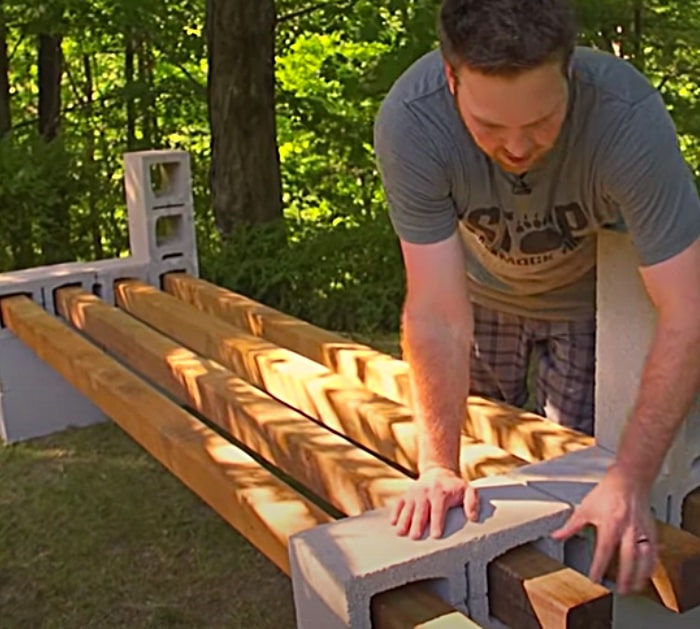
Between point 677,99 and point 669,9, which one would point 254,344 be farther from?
point 669,9

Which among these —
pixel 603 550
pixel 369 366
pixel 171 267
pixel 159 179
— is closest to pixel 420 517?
pixel 603 550

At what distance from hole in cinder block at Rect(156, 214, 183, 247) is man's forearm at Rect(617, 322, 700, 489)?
3.22 metres

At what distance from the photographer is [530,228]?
2164 mm

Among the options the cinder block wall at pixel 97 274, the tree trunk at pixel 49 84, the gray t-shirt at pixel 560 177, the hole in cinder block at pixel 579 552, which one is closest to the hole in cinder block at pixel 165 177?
the cinder block wall at pixel 97 274

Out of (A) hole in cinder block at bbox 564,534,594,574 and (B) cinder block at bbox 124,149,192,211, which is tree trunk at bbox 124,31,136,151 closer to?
(B) cinder block at bbox 124,149,192,211

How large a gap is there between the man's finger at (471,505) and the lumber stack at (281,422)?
8cm

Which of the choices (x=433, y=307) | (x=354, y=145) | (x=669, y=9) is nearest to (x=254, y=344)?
(x=433, y=307)

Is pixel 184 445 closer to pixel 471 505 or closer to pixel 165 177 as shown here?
pixel 471 505

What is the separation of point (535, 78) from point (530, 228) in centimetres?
51

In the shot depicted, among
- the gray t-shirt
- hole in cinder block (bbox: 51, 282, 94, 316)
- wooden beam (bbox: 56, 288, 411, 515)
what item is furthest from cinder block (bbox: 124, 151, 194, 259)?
the gray t-shirt

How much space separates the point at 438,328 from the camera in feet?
6.86

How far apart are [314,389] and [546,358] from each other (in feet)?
2.00

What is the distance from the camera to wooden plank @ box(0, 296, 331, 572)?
2.26 metres

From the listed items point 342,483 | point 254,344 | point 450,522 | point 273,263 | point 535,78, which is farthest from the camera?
point 273,263
